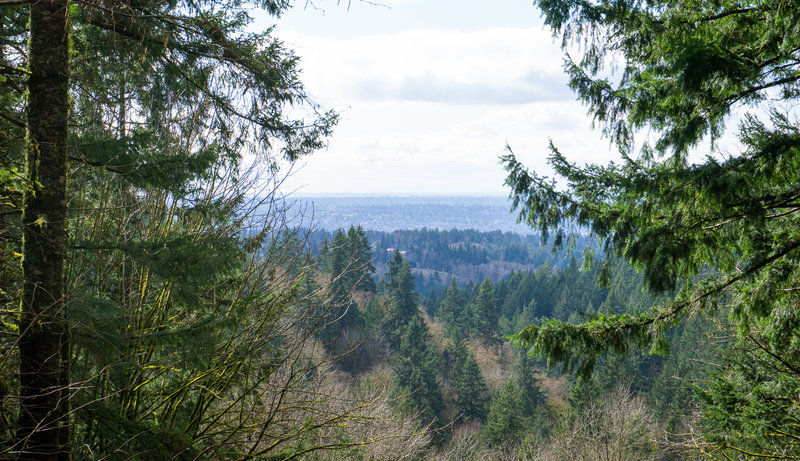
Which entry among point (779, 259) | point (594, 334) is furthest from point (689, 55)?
point (594, 334)

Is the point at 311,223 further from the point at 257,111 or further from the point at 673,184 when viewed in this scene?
the point at 673,184

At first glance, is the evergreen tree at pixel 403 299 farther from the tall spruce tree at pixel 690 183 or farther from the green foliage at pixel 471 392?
the tall spruce tree at pixel 690 183

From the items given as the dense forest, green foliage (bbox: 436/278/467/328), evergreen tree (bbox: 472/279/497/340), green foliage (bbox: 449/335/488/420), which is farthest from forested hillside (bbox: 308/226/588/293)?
the dense forest

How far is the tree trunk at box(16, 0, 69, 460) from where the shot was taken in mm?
2871

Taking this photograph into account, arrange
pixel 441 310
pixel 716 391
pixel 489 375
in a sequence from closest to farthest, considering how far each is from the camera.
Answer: pixel 716 391 < pixel 489 375 < pixel 441 310

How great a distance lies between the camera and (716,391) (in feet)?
28.4

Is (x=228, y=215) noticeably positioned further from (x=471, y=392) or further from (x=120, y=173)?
(x=471, y=392)

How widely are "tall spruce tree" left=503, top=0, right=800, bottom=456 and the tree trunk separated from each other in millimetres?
3569

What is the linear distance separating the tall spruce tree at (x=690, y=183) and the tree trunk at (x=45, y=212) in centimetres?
357

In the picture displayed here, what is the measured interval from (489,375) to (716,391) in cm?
3202

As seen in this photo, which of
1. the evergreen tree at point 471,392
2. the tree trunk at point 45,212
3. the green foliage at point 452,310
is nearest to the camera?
the tree trunk at point 45,212

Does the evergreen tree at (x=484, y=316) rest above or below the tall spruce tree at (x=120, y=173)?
below

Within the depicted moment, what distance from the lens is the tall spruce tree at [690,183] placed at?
3.32 m

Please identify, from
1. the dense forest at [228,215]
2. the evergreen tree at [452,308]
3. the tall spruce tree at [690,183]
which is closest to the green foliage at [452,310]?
the evergreen tree at [452,308]
